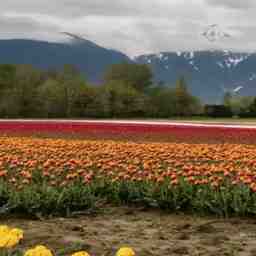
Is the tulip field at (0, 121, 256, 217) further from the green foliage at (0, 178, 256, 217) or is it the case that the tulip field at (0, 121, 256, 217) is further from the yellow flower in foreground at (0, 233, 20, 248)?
the yellow flower in foreground at (0, 233, 20, 248)

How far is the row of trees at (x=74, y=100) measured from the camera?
7406 centimetres

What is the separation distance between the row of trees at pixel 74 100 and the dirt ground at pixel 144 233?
63618 mm

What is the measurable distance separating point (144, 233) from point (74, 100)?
6789 centimetres

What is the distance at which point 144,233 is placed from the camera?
7629 mm

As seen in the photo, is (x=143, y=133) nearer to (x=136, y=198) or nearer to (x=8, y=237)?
(x=136, y=198)

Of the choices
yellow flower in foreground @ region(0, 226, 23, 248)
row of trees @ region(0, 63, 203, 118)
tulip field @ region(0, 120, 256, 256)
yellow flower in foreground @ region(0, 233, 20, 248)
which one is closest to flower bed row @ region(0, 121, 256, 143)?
tulip field @ region(0, 120, 256, 256)

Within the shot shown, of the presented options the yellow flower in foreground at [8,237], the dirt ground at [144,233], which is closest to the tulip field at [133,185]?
the dirt ground at [144,233]

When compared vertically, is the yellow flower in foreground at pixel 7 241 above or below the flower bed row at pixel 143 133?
above

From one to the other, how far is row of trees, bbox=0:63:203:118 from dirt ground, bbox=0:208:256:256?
2505 inches

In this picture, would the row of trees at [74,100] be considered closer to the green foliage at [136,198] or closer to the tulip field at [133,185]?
the tulip field at [133,185]

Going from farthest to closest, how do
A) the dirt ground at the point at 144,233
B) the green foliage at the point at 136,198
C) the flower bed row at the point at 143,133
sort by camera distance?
1. the flower bed row at the point at 143,133
2. the green foliage at the point at 136,198
3. the dirt ground at the point at 144,233

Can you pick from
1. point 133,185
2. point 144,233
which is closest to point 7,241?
point 144,233

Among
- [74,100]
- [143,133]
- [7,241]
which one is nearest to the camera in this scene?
[7,241]

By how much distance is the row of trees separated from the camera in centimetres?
7406
